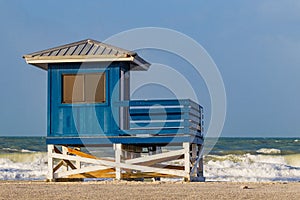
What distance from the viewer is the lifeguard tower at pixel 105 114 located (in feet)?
64.4

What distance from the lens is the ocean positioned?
3128cm

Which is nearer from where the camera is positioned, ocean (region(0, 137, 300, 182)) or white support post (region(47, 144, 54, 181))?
white support post (region(47, 144, 54, 181))

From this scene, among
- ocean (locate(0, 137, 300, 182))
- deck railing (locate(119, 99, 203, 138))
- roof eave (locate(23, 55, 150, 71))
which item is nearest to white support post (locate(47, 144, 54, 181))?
deck railing (locate(119, 99, 203, 138))

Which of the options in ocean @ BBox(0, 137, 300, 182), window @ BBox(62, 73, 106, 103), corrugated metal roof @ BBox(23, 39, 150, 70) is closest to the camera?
corrugated metal roof @ BBox(23, 39, 150, 70)

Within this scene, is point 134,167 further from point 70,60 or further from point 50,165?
point 70,60

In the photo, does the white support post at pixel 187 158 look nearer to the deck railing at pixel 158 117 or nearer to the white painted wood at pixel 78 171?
the deck railing at pixel 158 117

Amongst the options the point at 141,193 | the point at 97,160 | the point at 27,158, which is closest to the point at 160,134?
the point at 97,160

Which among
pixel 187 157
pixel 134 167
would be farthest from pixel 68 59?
pixel 187 157

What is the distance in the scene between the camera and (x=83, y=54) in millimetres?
19828

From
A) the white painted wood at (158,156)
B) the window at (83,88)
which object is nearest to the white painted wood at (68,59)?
the window at (83,88)

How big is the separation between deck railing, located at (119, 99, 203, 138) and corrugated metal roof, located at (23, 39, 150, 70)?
1.17m

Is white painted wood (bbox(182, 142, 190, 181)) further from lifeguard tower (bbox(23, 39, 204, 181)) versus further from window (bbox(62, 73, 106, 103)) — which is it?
window (bbox(62, 73, 106, 103))

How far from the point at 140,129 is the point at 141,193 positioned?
5.18 meters

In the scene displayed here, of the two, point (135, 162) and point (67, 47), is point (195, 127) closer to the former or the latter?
point (135, 162)
